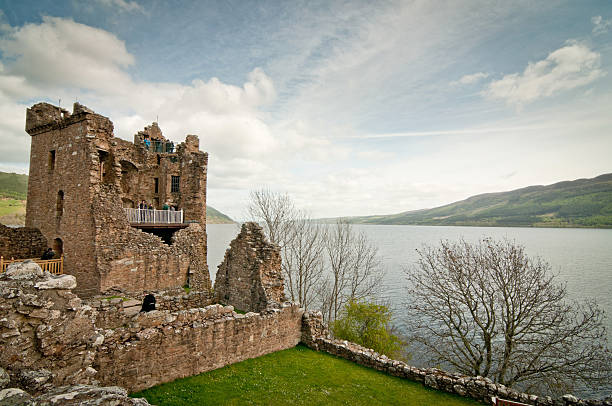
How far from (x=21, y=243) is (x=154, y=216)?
751 cm

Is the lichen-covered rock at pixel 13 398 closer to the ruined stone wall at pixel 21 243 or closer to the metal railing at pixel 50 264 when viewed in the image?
the metal railing at pixel 50 264

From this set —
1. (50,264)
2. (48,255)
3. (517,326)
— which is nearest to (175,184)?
(48,255)

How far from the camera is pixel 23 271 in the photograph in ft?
19.5

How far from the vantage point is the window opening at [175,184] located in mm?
24513

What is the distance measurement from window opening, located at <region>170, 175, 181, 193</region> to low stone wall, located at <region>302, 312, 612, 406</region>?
54.0ft

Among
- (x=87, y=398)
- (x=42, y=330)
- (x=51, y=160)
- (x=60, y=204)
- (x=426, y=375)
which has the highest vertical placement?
(x=51, y=160)

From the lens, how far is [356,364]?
12.3m

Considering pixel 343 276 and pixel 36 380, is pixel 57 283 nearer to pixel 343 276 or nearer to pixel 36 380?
pixel 36 380

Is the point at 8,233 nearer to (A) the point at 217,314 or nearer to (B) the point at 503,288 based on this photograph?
(A) the point at 217,314

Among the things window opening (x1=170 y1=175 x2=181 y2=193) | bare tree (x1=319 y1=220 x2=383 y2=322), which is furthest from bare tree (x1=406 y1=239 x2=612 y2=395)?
window opening (x1=170 y1=175 x2=181 y2=193)

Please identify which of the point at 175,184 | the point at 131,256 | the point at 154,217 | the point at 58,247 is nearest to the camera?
the point at 131,256

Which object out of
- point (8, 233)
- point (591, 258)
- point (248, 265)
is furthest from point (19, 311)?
point (591, 258)

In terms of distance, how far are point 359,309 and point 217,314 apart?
1072cm

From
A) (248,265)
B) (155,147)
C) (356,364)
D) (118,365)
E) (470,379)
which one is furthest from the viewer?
(155,147)
